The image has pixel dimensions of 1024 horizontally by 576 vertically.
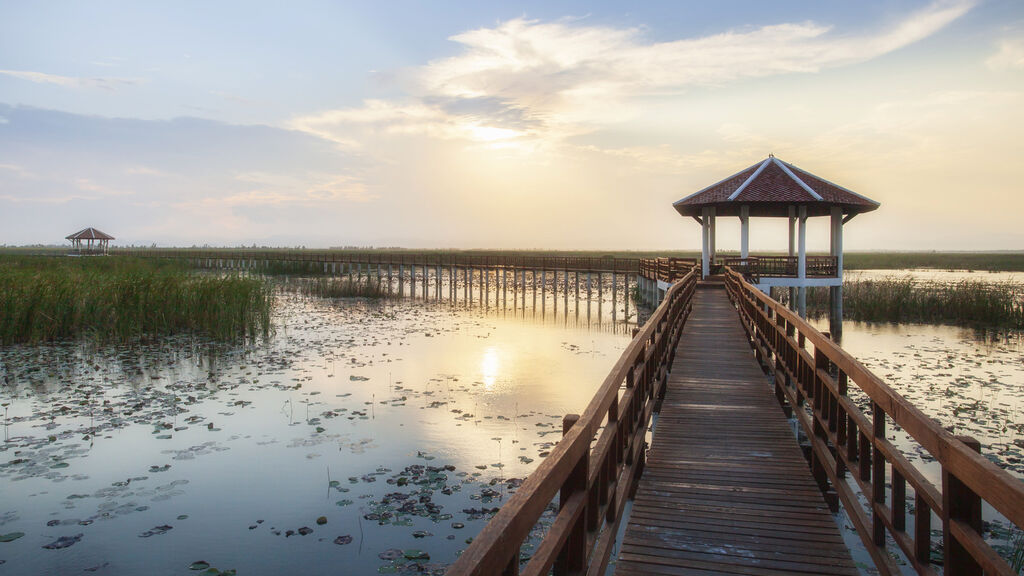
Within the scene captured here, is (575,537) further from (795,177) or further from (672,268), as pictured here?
(795,177)

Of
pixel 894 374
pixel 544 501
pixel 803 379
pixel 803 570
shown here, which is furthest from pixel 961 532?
pixel 894 374

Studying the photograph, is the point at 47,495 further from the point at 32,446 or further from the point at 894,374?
the point at 894,374

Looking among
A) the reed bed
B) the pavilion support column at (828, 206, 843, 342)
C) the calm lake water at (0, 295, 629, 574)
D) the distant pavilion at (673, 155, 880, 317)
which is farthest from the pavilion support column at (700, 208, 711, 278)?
the reed bed

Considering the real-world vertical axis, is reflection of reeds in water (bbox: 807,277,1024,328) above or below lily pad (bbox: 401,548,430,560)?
above

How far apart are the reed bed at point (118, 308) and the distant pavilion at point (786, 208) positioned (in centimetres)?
1681

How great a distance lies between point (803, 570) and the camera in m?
3.71

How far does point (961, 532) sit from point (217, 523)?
21.4ft

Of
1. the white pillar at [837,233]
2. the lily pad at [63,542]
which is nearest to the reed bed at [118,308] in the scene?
the lily pad at [63,542]

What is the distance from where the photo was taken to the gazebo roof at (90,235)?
59625mm

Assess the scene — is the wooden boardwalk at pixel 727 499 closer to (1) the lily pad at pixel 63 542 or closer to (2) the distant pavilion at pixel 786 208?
(1) the lily pad at pixel 63 542

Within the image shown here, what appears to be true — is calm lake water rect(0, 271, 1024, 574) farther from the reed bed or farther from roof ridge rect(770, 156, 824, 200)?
roof ridge rect(770, 156, 824, 200)

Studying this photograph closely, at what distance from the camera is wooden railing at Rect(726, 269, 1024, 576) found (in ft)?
7.44

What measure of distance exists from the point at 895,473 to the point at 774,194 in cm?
2013

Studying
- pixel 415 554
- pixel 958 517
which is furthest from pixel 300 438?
pixel 958 517
